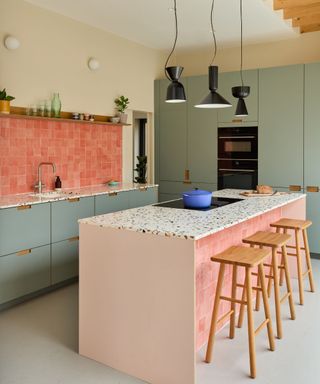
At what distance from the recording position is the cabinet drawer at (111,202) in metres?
4.60

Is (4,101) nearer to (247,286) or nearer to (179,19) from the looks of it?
(179,19)

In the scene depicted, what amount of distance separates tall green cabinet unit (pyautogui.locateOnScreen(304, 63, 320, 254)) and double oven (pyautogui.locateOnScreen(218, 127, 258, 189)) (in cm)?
66

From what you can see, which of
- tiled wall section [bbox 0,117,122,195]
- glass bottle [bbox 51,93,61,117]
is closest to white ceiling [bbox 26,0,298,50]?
glass bottle [bbox 51,93,61,117]

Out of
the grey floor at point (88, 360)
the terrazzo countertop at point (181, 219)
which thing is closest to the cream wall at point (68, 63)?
the terrazzo countertop at point (181, 219)

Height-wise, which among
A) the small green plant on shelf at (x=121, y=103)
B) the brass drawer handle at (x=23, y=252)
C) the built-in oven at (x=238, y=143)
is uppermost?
the small green plant on shelf at (x=121, y=103)

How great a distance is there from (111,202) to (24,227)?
125 centimetres

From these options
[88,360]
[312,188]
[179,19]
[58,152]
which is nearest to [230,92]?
[179,19]

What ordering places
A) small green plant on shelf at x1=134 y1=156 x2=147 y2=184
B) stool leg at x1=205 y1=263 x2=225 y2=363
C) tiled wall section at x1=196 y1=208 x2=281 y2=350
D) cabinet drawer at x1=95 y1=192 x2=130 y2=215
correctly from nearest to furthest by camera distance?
stool leg at x1=205 y1=263 x2=225 y2=363
tiled wall section at x1=196 y1=208 x2=281 y2=350
cabinet drawer at x1=95 y1=192 x2=130 y2=215
small green plant on shelf at x1=134 y1=156 x2=147 y2=184

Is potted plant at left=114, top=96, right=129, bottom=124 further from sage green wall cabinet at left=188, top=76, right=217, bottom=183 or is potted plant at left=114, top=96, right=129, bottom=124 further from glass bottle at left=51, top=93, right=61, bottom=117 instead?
glass bottle at left=51, top=93, right=61, bottom=117

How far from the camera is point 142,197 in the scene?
5.33 metres

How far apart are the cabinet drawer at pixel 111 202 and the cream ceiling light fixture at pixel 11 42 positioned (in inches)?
67.6

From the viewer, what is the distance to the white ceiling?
4.48 metres

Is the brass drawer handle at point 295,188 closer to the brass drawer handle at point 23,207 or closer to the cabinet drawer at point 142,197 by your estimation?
the cabinet drawer at point 142,197

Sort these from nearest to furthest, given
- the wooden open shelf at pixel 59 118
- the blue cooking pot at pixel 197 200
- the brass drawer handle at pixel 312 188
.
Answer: the blue cooking pot at pixel 197 200, the wooden open shelf at pixel 59 118, the brass drawer handle at pixel 312 188
